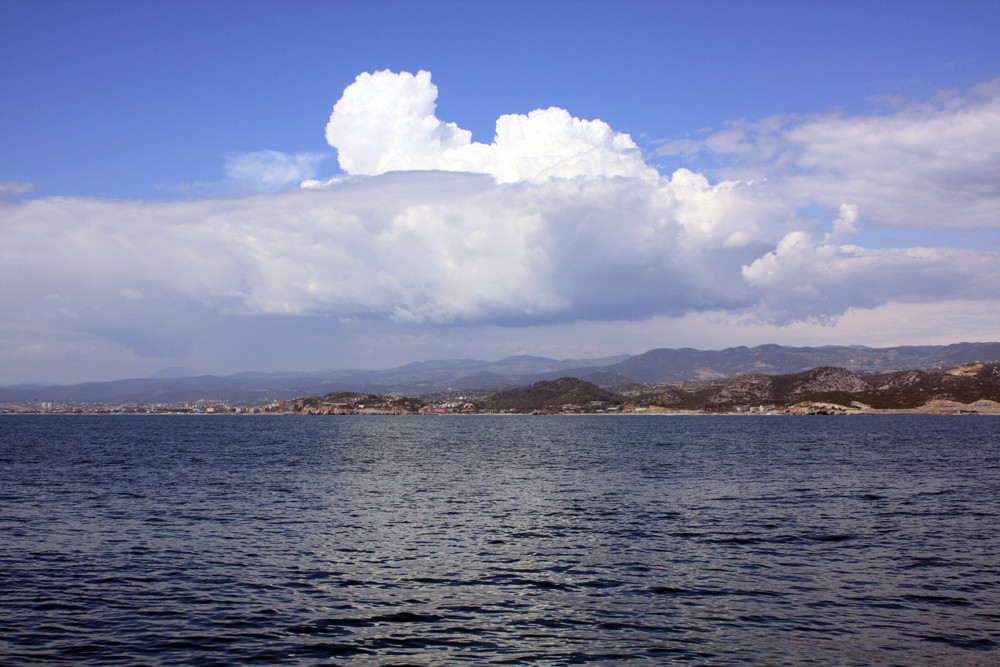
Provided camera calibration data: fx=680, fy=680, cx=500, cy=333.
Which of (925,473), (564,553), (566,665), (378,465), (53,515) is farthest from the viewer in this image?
(378,465)

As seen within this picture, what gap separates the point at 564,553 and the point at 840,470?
65650 millimetres

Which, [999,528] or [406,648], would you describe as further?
[999,528]

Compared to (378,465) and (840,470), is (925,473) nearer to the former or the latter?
(840,470)

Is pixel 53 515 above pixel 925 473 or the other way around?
above

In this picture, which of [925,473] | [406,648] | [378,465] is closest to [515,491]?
[378,465]

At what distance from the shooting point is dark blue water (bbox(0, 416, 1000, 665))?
2561 cm

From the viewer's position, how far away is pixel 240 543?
43344 millimetres

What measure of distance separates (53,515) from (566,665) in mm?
48393

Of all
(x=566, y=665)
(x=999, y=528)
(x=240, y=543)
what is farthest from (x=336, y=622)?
(x=999, y=528)

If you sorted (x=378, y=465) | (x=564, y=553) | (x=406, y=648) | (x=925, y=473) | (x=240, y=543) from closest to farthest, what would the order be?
(x=406, y=648), (x=564, y=553), (x=240, y=543), (x=925, y=473), (x=378, y=465)

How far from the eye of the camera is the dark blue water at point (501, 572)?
25.6 m

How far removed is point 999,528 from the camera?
160ft

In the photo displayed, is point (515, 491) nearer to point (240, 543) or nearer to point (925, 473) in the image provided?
point (240, 543)

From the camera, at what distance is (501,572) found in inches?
1426
